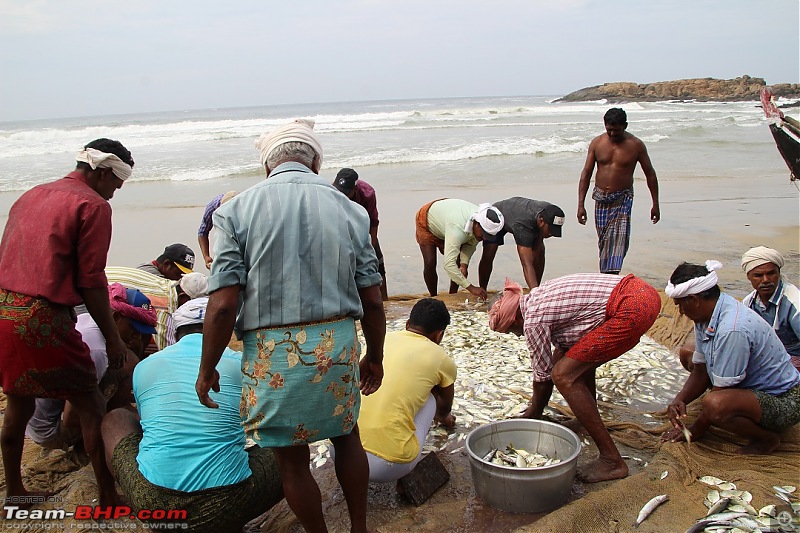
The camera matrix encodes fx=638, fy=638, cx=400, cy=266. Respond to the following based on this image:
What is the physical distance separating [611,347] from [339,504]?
163cm

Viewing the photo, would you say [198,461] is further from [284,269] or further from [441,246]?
[441,246]

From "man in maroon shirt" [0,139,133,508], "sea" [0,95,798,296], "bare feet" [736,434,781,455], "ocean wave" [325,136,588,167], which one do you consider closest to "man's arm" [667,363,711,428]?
"bare feet" [736,434,781,455]

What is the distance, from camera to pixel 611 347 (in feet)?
11.0

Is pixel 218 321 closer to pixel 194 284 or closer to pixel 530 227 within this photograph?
pixel 194 284

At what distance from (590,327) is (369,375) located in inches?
53.2

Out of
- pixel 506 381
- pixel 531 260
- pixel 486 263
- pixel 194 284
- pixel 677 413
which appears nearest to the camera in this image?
pixel 677 413

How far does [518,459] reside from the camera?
3.30 meters

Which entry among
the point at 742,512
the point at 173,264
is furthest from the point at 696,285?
the point at 173,264

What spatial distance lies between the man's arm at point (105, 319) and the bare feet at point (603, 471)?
8.17 feet

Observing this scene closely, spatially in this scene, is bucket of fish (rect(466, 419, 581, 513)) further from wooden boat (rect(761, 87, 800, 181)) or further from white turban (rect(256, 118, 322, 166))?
wooden boat (rect(761, 87, 800, 181))

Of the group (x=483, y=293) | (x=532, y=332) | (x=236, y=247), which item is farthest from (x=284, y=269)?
(x=483, y=293)

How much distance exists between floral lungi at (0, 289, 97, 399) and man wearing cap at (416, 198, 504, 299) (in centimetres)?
384

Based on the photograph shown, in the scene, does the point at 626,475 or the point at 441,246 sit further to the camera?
the point at 441,246

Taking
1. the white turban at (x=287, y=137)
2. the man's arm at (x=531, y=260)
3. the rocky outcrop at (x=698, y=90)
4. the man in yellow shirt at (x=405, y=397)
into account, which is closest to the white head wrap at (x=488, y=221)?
the man's arm at (x=531, y=260)
